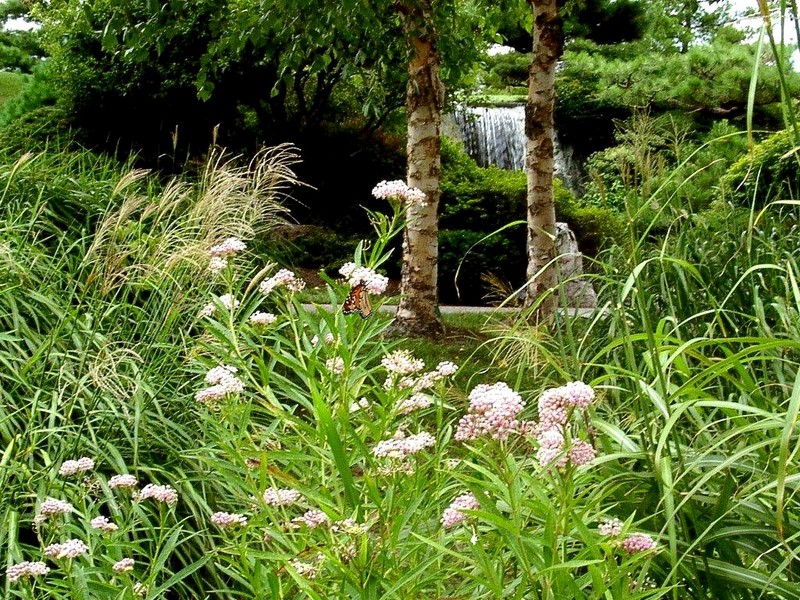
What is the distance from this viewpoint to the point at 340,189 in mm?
12375

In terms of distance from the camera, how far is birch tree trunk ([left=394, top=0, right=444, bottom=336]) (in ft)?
22.6

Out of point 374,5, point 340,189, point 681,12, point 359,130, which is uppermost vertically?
point 681,12

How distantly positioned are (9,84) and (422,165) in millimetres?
16782

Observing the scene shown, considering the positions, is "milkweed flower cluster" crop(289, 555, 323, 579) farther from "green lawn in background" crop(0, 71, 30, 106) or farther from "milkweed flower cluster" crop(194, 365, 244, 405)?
"green lawn in background" crop(0, 71, 30, 106)

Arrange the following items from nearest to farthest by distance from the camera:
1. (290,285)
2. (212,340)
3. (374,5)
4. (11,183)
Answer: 1. (290,285)
2. (212,340)
3. (11,183)
4. (374,5)

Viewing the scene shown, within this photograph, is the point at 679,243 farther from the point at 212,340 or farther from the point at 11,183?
the point at 11,183

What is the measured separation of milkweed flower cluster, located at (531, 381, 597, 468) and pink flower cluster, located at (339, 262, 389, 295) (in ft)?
1.91

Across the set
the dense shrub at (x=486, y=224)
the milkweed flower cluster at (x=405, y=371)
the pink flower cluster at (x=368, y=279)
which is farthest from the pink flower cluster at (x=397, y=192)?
the dense shrub at (x=486, y=224)

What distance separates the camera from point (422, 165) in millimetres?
6934

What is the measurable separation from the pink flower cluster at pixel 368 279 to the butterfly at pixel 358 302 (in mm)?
13

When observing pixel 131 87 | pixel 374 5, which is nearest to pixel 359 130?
pixel 131 87

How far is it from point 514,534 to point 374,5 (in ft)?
21.4

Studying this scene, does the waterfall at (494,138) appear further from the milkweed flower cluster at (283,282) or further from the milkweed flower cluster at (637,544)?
the milkweed flower cluster at (637,544)

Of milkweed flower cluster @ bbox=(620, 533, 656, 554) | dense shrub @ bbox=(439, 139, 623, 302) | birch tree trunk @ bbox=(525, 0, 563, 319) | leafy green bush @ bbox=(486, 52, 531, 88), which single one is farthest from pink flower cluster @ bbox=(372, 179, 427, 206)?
leafy green bush @ bbox=(486, 52, 531, 88)
